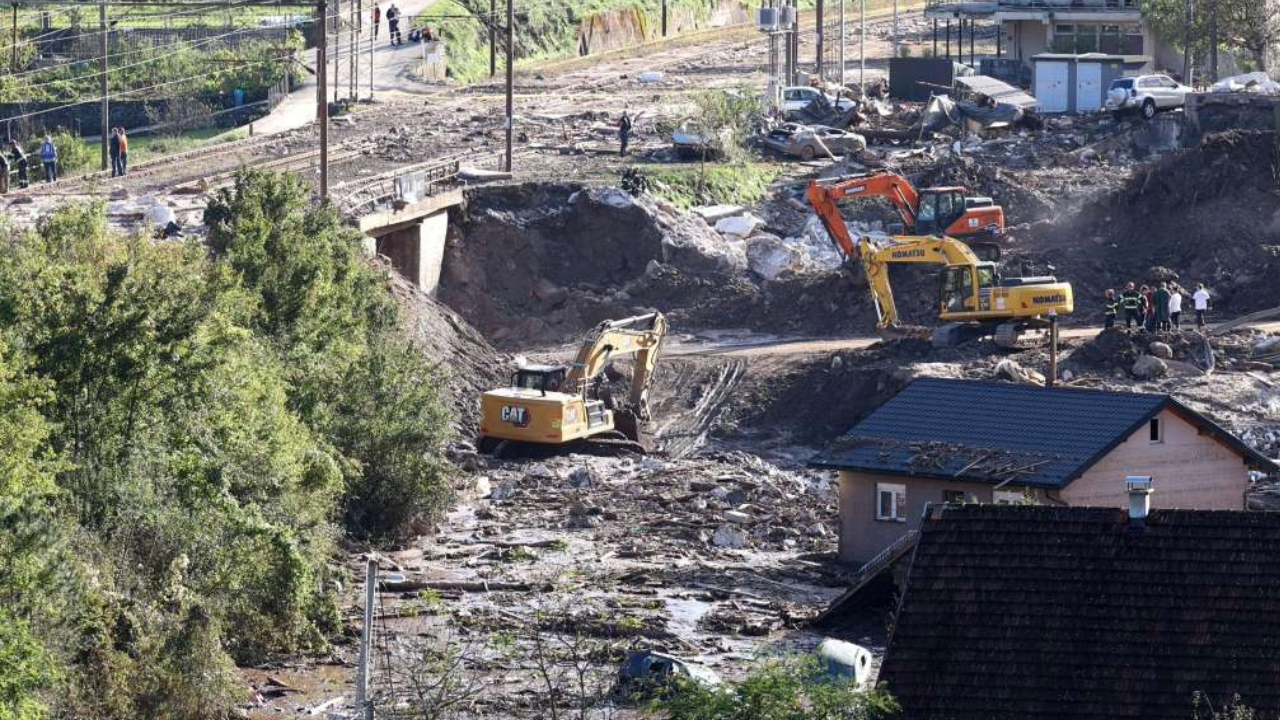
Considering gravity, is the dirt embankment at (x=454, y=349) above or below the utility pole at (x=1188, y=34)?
below

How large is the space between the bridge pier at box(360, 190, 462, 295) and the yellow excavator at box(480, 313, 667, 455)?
8.21 meters

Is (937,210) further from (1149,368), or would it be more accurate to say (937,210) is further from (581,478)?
(581,478)

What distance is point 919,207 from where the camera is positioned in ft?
187

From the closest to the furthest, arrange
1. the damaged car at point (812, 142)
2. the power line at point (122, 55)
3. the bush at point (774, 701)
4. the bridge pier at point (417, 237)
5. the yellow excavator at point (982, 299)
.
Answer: the bush at point (774, 701) → the yellow excavator at point (982, 299) → the bridge pier at point (417, 237) → the damaged car at point (812, 142) → the power line at point (122, 55)

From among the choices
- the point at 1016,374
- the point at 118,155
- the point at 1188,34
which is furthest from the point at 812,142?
the point at 1016,374

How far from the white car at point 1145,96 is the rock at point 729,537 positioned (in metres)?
36.1

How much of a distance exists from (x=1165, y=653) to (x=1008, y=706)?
169 centimetres

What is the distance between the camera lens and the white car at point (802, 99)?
247ft

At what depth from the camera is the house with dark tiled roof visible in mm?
35281

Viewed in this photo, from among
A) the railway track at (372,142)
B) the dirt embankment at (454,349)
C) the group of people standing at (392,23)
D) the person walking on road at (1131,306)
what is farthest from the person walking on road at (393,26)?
the person walking on road at (1131,306)

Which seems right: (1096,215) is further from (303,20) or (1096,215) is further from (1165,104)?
(303,20)

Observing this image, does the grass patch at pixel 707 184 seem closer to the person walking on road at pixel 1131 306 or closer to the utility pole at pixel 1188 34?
the person walking on road at pixel 1131 306

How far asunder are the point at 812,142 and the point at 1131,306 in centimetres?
2026

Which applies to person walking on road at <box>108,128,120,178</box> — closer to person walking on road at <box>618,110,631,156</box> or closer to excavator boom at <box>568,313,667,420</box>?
excavator boom at <box>568,313,667,420</box>
